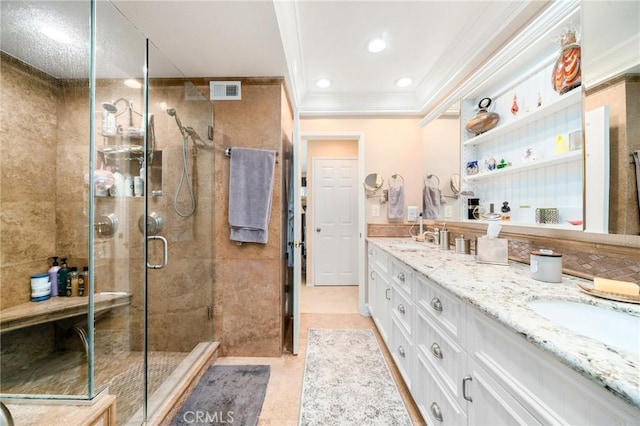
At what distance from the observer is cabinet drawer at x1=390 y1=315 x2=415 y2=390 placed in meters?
1.41

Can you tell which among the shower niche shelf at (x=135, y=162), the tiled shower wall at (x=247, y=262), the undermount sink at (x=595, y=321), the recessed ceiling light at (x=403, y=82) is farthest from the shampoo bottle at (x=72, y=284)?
the recessed ceiling light at (x=403, y=82)

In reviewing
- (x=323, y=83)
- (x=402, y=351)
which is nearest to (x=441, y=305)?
(x=402, y=351)

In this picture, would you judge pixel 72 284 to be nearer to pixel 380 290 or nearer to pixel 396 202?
pixel 380 290

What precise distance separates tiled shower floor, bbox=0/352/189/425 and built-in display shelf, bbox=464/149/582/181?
2.58 meters

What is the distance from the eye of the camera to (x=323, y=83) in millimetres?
2502

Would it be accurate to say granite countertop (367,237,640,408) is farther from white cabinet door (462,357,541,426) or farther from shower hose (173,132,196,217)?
shower hose (173,132,196,217)

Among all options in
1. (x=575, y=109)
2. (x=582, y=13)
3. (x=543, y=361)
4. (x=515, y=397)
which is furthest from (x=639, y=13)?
(x=515, y=397)

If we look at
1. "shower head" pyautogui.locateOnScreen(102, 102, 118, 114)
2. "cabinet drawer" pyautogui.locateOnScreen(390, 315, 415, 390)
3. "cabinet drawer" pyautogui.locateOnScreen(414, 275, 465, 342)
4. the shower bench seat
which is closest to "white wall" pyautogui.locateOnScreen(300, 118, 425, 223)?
"cabinet drawer" pyautogui.locateOnScreen(390, 315, 415, 390)

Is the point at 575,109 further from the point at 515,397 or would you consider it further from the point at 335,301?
the point at 335,301

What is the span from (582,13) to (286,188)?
198 centimetres

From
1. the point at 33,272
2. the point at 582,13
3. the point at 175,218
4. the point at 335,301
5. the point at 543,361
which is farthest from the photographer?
the point at 335,301

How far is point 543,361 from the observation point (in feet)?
1.87

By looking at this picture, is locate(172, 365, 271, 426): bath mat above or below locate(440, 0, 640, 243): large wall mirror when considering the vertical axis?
below

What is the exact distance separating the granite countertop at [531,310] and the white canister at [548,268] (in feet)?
0.08
